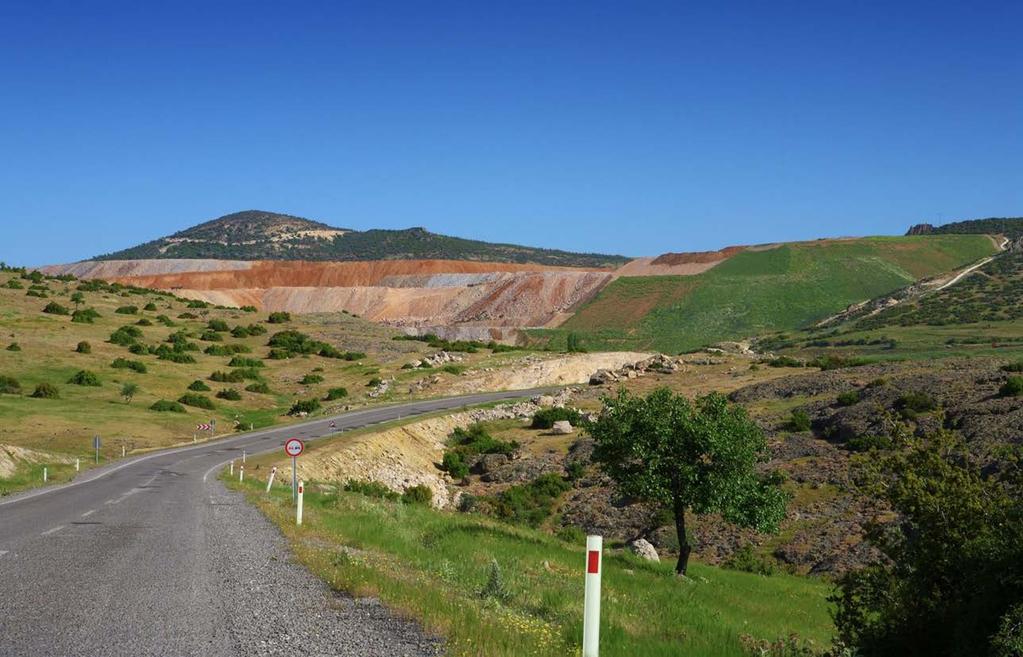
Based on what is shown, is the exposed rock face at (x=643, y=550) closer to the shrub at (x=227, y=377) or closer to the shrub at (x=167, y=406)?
the shrub at (x=167, y=406)

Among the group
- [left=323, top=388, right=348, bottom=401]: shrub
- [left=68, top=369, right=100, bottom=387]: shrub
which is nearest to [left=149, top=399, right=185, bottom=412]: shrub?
[left=68, top=369, right=100, bottom=387]: shrub

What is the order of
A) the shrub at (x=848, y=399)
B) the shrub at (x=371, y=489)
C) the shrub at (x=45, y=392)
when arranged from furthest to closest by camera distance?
the shrub at (x=45, y=392) < the shrub at (x=848, y=399) < the shrub at (x=371, y=489)

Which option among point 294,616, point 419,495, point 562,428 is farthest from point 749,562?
point 294,616

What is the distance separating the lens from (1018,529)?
8.80m

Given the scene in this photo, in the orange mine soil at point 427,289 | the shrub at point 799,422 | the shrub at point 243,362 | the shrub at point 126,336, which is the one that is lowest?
the shrub at point 799,422

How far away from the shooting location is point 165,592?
1105cm

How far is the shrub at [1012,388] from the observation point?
148 feet

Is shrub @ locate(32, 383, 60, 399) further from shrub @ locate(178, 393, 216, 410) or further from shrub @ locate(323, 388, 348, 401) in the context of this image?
shrub @ locate(323, 388, 348, 401)

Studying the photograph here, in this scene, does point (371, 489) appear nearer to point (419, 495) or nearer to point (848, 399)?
point (419, 495)

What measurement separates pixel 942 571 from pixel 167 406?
5937 centimetres

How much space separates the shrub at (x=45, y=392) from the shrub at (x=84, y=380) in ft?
15.0

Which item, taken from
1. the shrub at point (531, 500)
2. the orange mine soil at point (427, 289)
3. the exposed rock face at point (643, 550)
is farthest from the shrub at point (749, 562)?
the orange mine soil at point (427, 289)

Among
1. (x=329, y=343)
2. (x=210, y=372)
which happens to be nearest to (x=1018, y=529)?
(x=210, y=372)

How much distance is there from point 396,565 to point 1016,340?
83.1m
